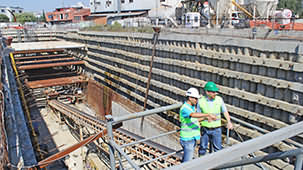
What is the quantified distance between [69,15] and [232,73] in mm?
60011

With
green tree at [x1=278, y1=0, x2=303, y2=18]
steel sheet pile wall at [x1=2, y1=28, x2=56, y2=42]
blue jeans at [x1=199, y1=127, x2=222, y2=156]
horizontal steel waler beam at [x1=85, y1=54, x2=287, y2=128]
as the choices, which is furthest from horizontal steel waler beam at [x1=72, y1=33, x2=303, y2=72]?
green tree at [x1=278, y1=0, x2=303, y2=18]

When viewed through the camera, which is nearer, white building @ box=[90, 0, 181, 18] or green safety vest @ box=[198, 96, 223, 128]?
green safety vest @ box=[198, 96, 223, 128]

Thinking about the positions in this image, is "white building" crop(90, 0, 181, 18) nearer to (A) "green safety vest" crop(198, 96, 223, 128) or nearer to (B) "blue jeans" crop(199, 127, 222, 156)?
(A) "green safety vest" crop(198, 96, 223, 128)

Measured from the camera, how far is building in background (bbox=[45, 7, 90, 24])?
5555 centimetres

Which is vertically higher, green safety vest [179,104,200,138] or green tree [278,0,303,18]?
green tree [278,0,303,18]

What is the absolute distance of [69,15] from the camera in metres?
63.1

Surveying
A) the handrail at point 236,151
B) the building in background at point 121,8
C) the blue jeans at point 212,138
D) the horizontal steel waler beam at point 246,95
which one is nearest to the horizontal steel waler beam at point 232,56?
the horizontal steel waler beam at point 246,95

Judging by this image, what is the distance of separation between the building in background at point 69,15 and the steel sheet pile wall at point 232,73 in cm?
4059

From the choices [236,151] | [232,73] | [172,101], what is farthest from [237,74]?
[236,151]

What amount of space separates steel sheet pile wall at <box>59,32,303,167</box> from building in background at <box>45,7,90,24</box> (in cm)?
4059

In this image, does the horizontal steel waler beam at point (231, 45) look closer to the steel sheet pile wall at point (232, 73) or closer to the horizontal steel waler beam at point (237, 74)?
the steel sheet pile wall at point (232, 73)

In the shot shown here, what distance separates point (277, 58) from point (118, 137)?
23.6 ft

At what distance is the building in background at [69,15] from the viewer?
5555cm

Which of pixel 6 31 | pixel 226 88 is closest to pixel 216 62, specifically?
pixel 226 88
